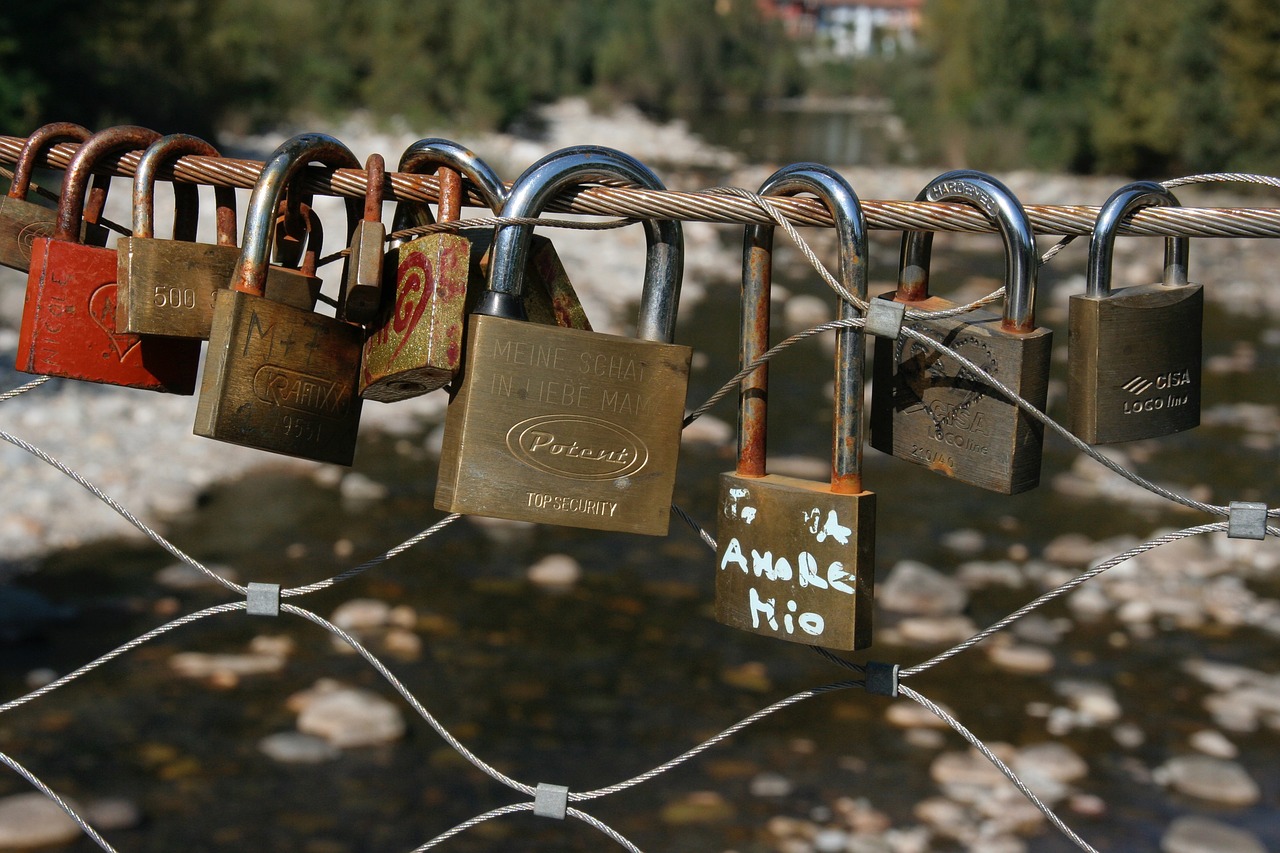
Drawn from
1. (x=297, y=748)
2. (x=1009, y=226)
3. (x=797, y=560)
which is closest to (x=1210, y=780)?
(x=297, y=748)

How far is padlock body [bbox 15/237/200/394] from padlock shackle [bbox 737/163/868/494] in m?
0.64

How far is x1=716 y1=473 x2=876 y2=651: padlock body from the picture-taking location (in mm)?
1327

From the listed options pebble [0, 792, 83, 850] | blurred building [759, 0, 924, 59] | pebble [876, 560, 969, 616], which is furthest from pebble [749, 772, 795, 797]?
blurred building [759, 0, 924, 59]

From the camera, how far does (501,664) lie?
490 cm

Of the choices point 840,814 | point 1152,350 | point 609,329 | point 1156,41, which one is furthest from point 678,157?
point 1152,350

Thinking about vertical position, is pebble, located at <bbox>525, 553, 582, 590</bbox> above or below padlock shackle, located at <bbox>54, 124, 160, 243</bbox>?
below

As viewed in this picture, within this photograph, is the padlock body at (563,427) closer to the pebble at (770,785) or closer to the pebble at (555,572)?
the pebble at (770,785)

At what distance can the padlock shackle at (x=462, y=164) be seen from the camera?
1329mm

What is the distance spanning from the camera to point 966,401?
4.44 feet

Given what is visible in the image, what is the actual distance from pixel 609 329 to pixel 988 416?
8725mm

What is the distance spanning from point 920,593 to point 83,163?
4.56 m

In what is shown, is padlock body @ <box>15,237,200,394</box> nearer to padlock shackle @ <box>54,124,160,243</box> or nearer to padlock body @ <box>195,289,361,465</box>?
padlock shackle @ <box>54,124,160,243</box>

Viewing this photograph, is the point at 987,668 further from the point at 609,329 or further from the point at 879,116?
the point at 879,116

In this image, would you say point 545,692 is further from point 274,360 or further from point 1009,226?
point 1009,226
